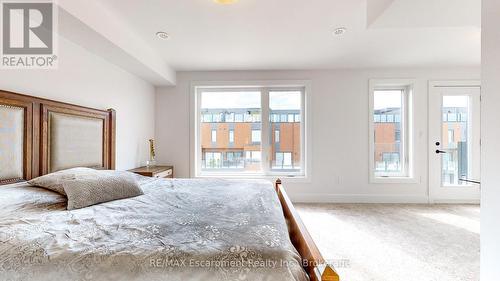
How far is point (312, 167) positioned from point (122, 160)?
298cm

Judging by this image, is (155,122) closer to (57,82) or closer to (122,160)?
(122,160)

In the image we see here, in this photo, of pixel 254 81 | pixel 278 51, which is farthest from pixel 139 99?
pixel 278 51

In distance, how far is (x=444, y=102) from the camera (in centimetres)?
389

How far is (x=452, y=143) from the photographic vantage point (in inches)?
152

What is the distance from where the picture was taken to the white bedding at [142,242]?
774 mm

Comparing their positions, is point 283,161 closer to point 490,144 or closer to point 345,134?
point 345,134

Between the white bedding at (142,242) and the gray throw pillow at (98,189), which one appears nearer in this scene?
the white bedding at (142,242)

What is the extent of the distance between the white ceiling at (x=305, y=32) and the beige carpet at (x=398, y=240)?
2.12m

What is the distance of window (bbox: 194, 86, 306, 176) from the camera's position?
412 centimetres

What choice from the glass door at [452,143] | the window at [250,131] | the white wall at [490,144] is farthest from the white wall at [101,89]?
the glass door at [452,143]

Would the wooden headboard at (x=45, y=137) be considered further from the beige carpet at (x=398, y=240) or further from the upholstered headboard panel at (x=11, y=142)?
the beige carpet at (x=398, y=240)

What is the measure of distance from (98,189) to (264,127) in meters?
2.95

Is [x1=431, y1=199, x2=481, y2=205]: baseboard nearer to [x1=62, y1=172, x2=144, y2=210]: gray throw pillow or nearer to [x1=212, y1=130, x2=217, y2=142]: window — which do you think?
[x1=212, y1=130, x2=217, y2=142]: window

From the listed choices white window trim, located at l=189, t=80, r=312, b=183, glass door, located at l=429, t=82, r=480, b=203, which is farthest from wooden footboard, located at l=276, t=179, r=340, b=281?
glass door, located at l=429, t=82, r=480, b=203
